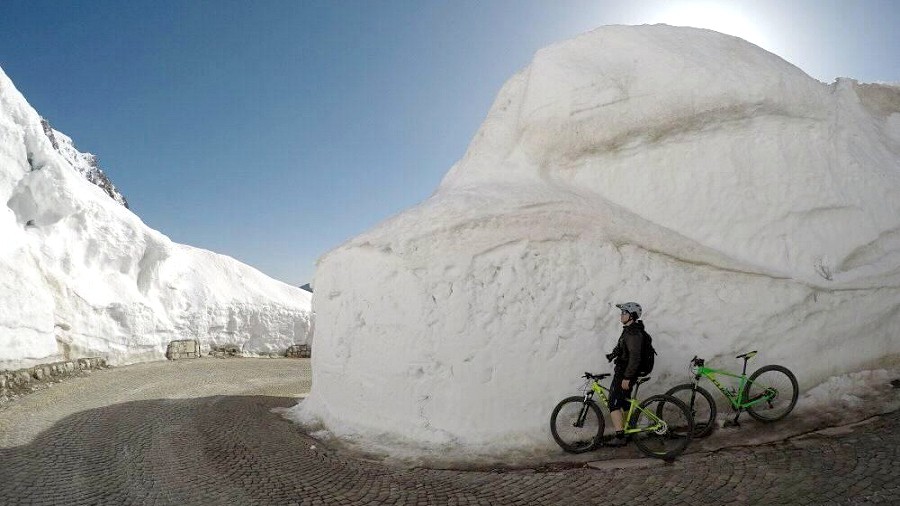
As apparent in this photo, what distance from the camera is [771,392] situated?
6.23 meters

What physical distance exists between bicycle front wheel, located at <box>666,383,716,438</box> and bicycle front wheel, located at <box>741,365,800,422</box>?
528mm

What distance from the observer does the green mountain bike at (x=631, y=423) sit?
5691 millimetres

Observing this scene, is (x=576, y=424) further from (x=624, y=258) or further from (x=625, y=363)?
(x=624, y=258)

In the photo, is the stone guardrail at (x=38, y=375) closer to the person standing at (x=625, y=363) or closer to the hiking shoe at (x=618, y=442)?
the hiking shoe at (x=618, y=442)

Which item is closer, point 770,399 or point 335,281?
point 770,399

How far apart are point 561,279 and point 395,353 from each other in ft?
8.96

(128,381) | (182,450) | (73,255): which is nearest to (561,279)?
(182,450)

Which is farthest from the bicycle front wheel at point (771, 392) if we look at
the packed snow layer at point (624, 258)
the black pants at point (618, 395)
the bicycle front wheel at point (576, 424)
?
the bicycle front wheel at point (576, 424)

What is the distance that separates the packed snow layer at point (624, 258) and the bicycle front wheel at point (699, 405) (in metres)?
0.28

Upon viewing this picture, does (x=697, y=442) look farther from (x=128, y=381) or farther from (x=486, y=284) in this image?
(x=128, y=381)

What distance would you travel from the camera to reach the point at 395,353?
720cm

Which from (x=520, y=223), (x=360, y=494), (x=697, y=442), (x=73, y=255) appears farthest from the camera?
(x=73, y=255)

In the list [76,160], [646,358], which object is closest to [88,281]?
[646,358]

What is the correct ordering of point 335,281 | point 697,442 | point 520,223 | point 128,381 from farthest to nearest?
point 128,381
point 335,281
point 520,223
point 697,442
